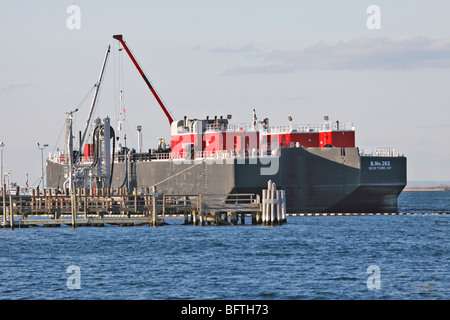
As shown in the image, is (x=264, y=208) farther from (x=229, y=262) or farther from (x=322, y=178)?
(x=229, y=262)

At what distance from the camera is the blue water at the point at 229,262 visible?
3647 centimetres

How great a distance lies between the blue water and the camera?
36.5 metres

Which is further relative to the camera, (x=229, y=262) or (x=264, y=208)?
(x=264, y=208)

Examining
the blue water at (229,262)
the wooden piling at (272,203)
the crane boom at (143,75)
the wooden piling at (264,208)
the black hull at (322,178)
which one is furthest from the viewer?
the crane boom at (143,75)

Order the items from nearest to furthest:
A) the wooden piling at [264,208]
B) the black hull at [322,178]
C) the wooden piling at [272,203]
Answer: the wooden piling at [272,203] < the wooden piling at [264,208] < the black hull at [322,178]

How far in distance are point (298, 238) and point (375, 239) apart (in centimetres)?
525

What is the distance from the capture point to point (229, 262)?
1812 inches

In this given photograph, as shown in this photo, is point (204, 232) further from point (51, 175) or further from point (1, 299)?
point (51, 175)

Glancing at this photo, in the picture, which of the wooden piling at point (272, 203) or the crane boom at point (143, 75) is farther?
the crane boom at point (143, 75)

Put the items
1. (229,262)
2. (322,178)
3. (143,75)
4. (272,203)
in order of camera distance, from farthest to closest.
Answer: (143,75) < (322,178) < (272,203) < (229,262)

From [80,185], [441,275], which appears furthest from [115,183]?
[441,275]

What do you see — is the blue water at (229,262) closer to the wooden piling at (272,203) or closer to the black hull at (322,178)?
the wooden piling at (272,203)

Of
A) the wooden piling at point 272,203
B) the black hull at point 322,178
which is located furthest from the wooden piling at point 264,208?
the black hull at point 322,178

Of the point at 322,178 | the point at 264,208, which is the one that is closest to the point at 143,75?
the point at 322,178
